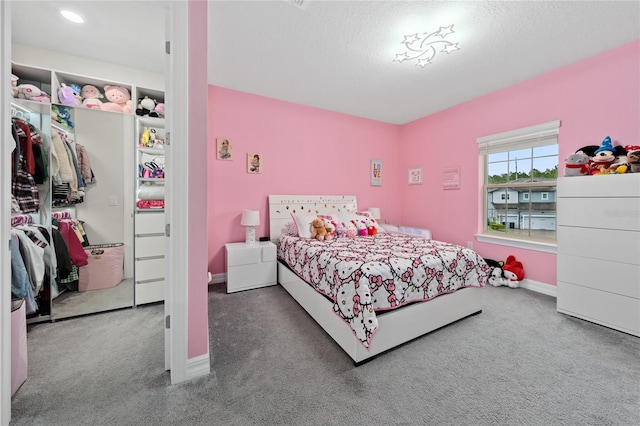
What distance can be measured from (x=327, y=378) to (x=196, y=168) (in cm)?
152

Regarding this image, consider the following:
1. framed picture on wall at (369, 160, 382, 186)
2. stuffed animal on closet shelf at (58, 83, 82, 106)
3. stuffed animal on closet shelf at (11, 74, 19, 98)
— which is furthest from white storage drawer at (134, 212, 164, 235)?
framed picture on wall at (369, 160, 382, 186)

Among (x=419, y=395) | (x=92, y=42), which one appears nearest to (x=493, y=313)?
(x=419, y=395)

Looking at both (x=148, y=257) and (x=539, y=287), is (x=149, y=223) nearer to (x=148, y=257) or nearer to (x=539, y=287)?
(x=148, y=257)

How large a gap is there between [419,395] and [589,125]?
10.2 ft

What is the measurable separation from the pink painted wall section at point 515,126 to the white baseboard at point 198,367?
11.8 ft

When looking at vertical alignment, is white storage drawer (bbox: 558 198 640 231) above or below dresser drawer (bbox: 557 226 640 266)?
above

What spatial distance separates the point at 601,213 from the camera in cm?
212

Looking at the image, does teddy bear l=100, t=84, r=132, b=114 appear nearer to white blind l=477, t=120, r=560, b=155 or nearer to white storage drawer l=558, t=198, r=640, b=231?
white blind l=477, t=120, r=560, b=155

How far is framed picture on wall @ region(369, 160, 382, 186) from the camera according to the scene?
4414 mm

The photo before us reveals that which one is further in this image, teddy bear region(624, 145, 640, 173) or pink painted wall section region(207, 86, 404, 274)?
pink painted wall section region(207, 86, 404, 274)

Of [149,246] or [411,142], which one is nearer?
[149,246]

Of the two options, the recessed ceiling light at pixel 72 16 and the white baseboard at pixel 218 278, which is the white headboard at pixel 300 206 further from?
the recessed ceiling light at pixel 72 16

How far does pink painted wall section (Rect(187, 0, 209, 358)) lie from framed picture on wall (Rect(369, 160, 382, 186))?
337cm

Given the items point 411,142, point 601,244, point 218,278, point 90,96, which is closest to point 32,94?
point 90,96
